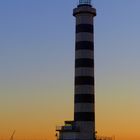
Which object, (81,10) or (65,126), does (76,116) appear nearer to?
(65,126)

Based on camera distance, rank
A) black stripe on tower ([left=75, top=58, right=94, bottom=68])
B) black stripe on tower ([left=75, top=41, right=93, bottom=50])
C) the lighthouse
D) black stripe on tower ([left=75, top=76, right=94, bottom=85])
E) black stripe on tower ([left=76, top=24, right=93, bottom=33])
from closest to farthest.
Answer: the lighthouse, black stripe on tower ([left=75, top=76, right=94, bottom=85]), black stripe on tower ([left=75, top=58, right=94, bottom=68]), black stripe on tower ([left=75, top=41, right=93, bottom=50]), black stripe on tower ([left=76, top=24, right=93, bottom=33])

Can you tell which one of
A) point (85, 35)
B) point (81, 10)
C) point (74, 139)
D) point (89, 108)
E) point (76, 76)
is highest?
point (81, 10)

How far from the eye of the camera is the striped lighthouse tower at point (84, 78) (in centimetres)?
6194

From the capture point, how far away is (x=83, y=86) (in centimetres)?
6234

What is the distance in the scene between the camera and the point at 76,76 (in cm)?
6309

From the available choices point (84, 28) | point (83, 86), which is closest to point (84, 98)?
point (83, 86)

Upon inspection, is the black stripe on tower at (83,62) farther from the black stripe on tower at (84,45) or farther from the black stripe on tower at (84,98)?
the black stripe on tower at (84,98)

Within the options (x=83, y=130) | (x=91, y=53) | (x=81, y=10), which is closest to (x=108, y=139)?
(x=83, y=130)

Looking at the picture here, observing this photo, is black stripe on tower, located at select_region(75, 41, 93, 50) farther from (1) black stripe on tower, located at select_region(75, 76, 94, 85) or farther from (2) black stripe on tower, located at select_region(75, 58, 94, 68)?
(1) black stripe on tower, located at select_region(75, 76, 94, 85)

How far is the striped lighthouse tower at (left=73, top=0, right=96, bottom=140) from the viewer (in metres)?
61.9

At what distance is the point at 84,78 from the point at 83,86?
3.78 ft

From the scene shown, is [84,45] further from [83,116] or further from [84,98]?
[83,116]

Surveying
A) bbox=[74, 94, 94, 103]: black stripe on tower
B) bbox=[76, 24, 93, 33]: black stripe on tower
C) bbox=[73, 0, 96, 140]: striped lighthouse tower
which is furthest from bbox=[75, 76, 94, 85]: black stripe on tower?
bbox=[76, 24, 93, 33]: black stripe on tower

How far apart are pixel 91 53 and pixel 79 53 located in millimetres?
1788
